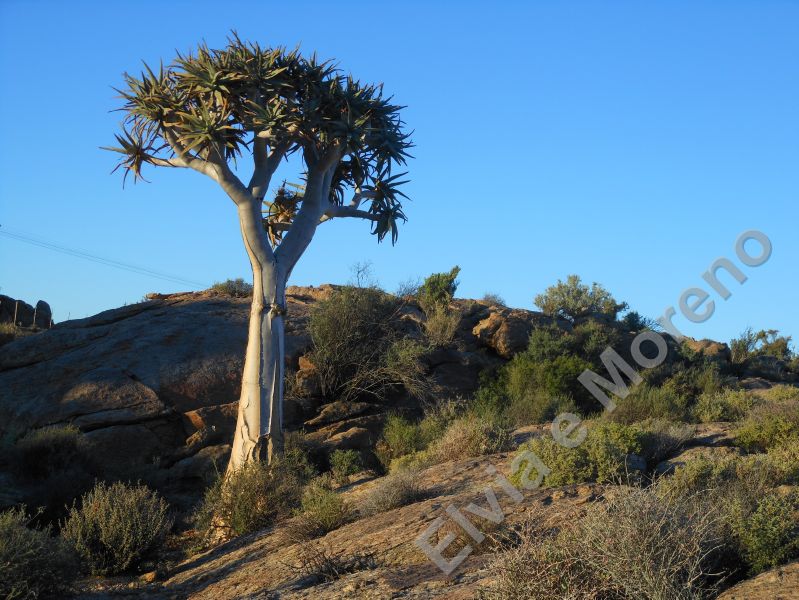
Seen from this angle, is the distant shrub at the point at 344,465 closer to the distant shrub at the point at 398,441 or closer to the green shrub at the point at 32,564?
the distant shrub at the point at 398,441

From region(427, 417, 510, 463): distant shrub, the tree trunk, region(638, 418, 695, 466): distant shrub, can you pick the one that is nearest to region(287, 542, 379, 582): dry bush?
region(427, 417, 510, 463): distant shrub

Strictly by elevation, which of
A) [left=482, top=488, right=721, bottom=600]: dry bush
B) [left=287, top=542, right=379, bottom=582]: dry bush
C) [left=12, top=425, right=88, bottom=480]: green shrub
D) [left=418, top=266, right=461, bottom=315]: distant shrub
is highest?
[left=418, top=266, right=461, bottom=315]: distant shrub

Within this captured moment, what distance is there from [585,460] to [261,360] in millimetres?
5975

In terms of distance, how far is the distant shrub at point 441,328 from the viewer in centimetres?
1880

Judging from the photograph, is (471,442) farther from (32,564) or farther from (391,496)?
(32,564)

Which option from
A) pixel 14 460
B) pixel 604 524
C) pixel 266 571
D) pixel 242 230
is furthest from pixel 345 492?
pixel 604 524

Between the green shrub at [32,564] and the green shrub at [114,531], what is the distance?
4.54ft

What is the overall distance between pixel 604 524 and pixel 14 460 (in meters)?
10.5

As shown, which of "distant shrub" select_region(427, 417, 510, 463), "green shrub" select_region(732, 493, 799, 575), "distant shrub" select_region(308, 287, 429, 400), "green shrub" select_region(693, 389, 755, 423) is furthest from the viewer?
"distant shrub" select_region(308, 287, 429, 400)

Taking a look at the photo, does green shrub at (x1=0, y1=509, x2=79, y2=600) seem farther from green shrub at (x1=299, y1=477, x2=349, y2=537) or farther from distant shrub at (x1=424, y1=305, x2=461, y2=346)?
distant shrub at (x1=424, y1=305, x2=461, y2=346)

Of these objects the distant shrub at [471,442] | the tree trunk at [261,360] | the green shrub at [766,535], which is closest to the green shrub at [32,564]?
the tree trunk at [261,360]

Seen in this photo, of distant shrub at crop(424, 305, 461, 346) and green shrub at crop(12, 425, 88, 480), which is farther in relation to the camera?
distant shrub at crop(424, 305, 461, 346)

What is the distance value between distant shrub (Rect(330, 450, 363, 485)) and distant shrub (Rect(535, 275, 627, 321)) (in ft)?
34.8

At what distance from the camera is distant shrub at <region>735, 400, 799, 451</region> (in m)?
11.7
